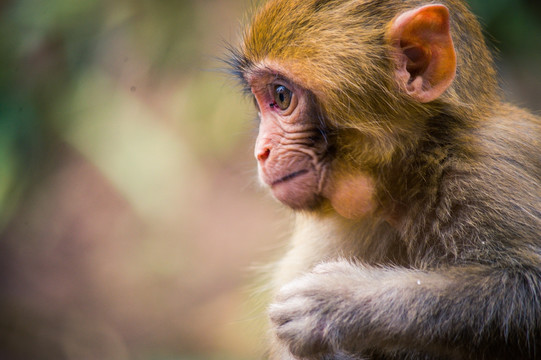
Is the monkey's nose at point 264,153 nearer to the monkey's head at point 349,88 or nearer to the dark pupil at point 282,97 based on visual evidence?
the monkey's head at point 349,88

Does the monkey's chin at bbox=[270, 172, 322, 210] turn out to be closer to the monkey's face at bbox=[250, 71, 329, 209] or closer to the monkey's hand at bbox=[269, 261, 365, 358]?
the monkey's face at bbox=[250, 71, 329, 209]

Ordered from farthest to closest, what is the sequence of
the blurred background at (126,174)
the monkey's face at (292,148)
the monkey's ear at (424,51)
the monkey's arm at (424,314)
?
the blurred background at (126,174) → the monkey's face at (292,148) → the monkey's ear at (424,51) → the monkey's arm at (424,314)

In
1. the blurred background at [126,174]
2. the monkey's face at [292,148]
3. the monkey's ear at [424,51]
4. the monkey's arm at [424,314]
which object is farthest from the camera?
the blurred background at [126,174]

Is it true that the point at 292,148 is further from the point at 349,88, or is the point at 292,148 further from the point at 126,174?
the point at 126,174

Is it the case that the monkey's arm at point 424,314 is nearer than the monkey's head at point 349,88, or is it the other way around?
the monkey's arm at point 424,314

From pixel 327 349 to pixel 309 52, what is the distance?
4.17 feet

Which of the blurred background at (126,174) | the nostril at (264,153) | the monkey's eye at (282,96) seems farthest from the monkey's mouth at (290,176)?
the blurred background at (126,174)

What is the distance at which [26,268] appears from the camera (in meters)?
6.32

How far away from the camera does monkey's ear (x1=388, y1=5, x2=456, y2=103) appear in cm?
291

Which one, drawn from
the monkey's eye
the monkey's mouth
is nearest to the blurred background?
the monkey's eye

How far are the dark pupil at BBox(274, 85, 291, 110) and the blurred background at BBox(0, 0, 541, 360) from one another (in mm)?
2259

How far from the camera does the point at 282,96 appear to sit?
3.29 meters

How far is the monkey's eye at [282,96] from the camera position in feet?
10.7

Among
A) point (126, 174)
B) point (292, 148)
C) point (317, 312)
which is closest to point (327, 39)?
point (292, 148)
